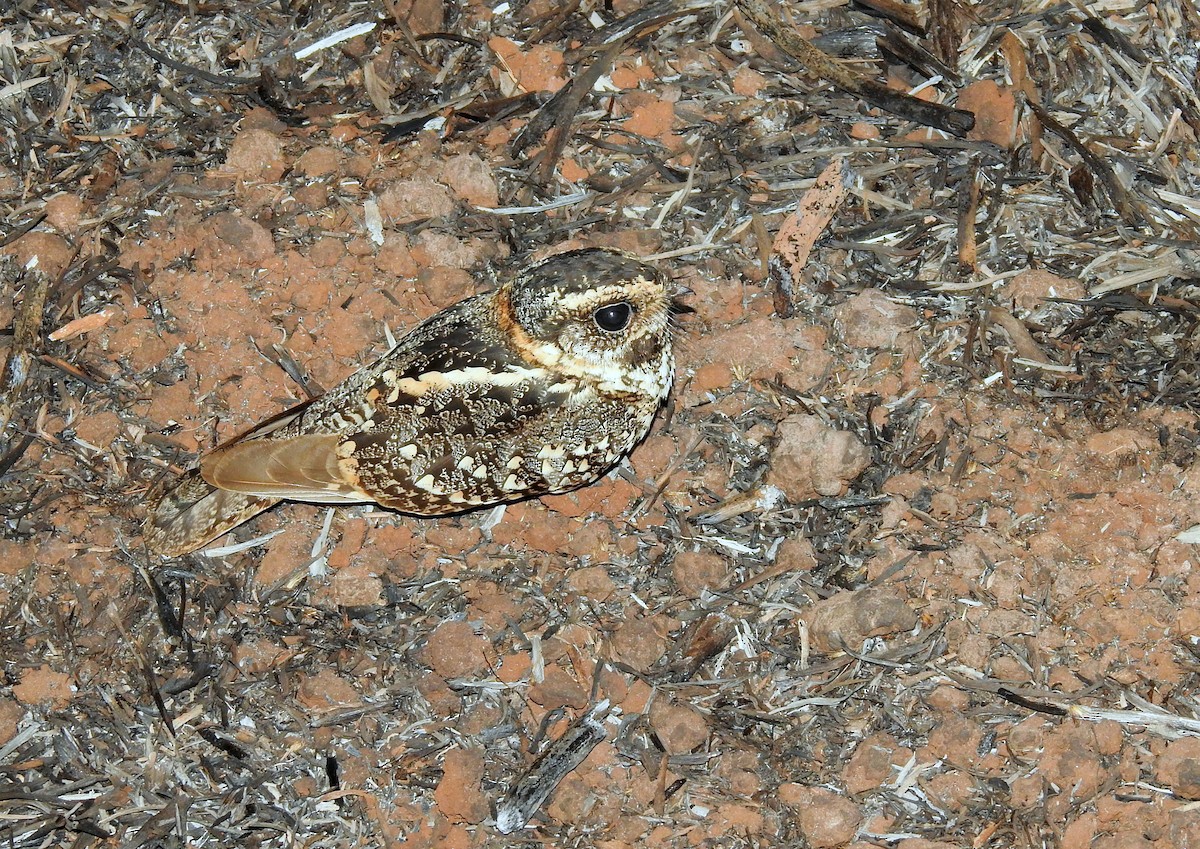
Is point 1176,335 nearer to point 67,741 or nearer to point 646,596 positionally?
point 646,596

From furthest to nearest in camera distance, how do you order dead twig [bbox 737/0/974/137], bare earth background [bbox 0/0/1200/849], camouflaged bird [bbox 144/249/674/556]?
dead twig [bbox 737/0/974/137] → bare earth background [bbox 0/0/1200/849] → camouflaged bird [bbox 144/249/674/556]

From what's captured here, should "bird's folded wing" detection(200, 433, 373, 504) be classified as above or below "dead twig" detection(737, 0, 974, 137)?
below

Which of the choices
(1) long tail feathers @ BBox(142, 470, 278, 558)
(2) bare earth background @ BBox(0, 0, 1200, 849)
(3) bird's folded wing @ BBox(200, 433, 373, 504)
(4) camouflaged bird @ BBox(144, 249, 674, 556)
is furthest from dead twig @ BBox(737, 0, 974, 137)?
(1) long tail feathers @ BBox(142, 470, 278, 558)

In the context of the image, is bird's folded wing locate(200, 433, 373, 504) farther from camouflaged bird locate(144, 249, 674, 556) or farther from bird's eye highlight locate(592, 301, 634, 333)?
bird's eye highlight locate(592, 301, 634, 333)

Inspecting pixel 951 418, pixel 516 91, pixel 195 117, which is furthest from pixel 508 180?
pixel 951 418

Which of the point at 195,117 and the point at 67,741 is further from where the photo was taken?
the point at 195,117

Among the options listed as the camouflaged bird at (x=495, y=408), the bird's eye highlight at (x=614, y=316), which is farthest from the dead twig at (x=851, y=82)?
the bird's eye highlight at (x=614, y=316)

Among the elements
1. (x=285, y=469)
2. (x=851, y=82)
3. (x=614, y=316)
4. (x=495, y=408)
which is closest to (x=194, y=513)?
(x=285, y=469)
